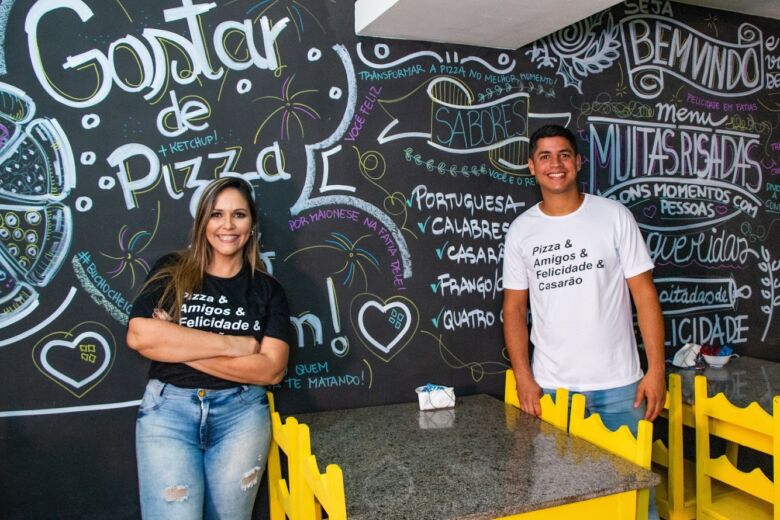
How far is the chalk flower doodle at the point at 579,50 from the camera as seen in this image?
273cm

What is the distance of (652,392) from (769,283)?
5.06 ft

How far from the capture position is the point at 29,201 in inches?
80.2

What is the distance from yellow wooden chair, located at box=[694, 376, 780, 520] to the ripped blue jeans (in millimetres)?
1528

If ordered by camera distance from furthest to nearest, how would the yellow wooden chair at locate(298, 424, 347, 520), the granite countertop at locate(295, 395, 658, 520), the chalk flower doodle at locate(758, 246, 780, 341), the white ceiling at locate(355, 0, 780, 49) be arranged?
the chalk flower doodle at locate(758, 246, 780, 341) → the white ceiling at locate(355, 0, 780, 49) → the granite countertop at locate(295, 395, 658, 520) → the yellow wooden chair at locate(298, 424, 347, 520)

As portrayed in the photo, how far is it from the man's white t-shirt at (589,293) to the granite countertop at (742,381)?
1.46ft

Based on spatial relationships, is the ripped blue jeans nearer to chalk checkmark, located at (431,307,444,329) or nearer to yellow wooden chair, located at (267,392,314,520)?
yellow wooden chair, located at (267,392,314,520)

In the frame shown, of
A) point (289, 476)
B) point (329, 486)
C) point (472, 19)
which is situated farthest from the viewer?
point (472, 19)

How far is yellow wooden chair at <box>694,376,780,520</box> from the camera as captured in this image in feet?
6.51

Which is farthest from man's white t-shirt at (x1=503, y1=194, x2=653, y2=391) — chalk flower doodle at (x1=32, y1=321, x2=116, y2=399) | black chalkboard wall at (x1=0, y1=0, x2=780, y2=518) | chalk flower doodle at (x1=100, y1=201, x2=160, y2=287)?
chalk flower doodle at (x1=32, y1=321, x2=116, y2=399)

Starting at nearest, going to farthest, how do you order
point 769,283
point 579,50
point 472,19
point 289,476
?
point 289,476 → point 472,19 → point 579,50 → point 769,283

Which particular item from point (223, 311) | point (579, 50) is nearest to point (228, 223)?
point (223, 311)

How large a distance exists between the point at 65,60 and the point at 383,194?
118 centimetres

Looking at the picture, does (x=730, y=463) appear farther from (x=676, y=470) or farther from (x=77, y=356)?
(x=77, y=356)

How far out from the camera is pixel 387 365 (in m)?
2.48
